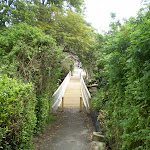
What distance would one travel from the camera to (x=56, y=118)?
7938 millimetres

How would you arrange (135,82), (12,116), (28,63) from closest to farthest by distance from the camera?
(135,82), (12,116), (28,63)

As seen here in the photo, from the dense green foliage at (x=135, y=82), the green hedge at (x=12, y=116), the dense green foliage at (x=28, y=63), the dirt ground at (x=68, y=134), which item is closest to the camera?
the dense green foliage at (x=135, y=82)

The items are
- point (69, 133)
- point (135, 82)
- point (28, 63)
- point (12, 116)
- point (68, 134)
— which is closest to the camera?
point (135, 82)

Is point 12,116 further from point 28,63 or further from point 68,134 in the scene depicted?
point 68,134

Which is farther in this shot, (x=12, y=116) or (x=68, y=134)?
(x=68, y=134)

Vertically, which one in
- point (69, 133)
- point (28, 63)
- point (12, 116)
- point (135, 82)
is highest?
point (28, 63)

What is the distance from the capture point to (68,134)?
619cm

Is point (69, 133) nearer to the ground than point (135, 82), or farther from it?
nearer to the ground

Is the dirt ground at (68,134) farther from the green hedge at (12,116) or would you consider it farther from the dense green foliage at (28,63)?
the green hedge at (12,116)

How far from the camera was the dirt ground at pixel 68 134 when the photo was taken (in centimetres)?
512

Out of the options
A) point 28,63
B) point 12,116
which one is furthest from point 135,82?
point 28,63

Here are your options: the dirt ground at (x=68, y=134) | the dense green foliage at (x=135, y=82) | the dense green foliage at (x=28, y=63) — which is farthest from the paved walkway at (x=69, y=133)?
the dense green foliage at (x=135, y=82)

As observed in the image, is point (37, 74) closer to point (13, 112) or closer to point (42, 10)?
point (13, 112)

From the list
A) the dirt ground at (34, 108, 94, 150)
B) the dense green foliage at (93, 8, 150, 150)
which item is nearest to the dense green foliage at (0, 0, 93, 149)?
the dirt ground at (34, 108, 94, 150)
